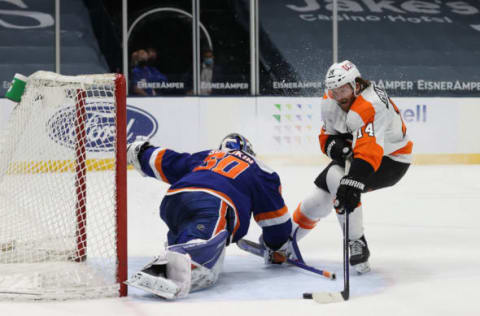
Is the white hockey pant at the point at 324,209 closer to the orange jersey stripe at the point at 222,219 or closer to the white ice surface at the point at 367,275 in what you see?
the white ice surface at the point at 367,275

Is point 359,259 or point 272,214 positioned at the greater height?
point 272,214

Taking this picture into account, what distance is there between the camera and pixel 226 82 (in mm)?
8625

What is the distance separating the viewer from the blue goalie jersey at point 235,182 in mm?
2854

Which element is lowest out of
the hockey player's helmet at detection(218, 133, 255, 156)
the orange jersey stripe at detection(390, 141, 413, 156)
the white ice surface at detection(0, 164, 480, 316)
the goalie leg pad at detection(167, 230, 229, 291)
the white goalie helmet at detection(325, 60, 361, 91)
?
the white ice surface at detection(0, 164, 480, 316)

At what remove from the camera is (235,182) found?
289cm

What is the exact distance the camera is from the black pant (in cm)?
321

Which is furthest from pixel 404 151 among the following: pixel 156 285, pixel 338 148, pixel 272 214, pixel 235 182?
pixel 156 285

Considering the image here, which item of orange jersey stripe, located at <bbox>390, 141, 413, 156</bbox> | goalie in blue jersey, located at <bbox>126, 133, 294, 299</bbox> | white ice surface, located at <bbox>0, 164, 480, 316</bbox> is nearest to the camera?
white ice surface, located at <bbox>0, 164, 480, 316</bbox>

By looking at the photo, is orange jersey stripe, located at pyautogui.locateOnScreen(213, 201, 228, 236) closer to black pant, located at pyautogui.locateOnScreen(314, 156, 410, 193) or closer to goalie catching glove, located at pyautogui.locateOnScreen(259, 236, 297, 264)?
goalie catching glove, located at pyautogui.locateOnScreen(259, 236, 297, 264)

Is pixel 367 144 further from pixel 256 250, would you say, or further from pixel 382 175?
pixel 256 250

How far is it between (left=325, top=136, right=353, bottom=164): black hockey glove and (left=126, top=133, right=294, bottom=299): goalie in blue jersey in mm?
306

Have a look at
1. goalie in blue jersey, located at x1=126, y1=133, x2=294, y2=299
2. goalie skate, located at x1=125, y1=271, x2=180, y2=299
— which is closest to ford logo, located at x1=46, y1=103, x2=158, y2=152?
goalie in blue jersey, located at x1=126, y1=133, x2=294, y2=299

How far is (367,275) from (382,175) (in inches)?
18.1

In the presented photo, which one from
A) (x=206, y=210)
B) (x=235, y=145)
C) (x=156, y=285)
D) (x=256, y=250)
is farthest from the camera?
(x=256, y=250)
